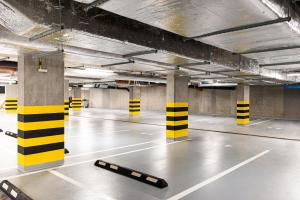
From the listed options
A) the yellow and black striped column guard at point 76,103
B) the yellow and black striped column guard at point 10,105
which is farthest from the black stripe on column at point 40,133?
the yellow and black striped column guard at point 76,103

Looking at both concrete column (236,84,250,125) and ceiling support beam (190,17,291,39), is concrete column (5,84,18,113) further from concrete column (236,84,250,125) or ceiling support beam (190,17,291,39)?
ceiling support beam (190,17,291,39)

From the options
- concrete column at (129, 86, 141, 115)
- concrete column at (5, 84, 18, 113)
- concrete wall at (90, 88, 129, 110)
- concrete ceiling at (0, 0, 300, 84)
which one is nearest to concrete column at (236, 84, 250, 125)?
concrete column at (129, 86, 141, 115)

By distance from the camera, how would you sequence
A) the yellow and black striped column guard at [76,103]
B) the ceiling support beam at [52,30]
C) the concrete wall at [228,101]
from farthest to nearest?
1. the yellow and black striped column guard at [76,103]
2. the concrete wall at [228,101]
3. the ceiling support beam at [52,30]

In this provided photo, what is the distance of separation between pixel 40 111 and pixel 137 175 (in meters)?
2.30

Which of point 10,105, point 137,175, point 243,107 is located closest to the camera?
point 137,175

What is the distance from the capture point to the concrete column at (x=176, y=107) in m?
7.77

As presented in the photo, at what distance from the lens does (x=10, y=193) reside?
3361mm

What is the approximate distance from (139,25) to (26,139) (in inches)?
121

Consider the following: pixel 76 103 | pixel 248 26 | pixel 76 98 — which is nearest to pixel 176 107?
pixel 248 26

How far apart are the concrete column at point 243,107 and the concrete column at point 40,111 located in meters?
9.99

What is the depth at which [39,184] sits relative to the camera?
3836 millimetres

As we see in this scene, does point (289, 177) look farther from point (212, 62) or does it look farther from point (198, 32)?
point (198, 32)

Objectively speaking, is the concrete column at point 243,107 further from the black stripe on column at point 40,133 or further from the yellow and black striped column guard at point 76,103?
the yellow and black striped column guard at point 76,103

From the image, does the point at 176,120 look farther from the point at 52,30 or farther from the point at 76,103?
the point at 76,103
